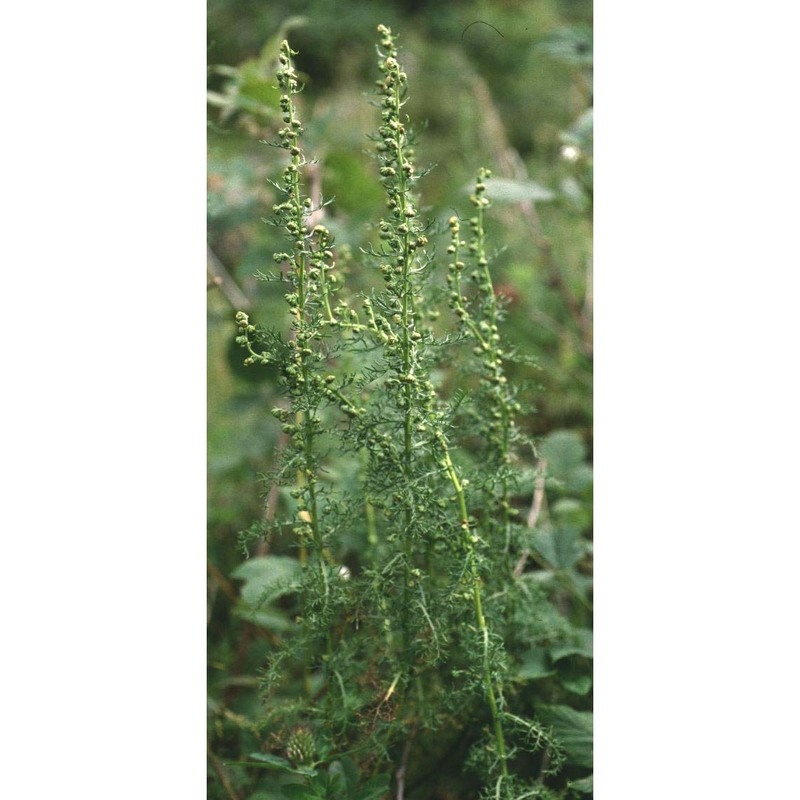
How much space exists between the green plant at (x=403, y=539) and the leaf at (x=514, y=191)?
0.98 ft

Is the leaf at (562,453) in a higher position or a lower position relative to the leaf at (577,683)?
higher

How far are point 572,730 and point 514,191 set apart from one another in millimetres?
656

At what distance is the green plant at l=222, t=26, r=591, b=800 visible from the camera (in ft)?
2.24

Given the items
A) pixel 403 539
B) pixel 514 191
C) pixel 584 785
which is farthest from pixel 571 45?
pixel 584 785

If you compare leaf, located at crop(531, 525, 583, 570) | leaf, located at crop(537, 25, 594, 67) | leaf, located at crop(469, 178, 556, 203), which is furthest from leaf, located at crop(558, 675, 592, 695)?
leaf, located at crop(537, 25, 594, 67)

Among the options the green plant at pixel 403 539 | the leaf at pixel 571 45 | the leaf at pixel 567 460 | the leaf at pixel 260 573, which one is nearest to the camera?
the green plant at pixel 403 539

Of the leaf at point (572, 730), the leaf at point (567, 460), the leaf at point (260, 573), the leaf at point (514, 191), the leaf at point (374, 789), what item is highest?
the leaf at point (514, 191)

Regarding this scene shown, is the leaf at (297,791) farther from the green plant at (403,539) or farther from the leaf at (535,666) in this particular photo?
the leaf at (535,666)

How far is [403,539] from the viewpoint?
75cm

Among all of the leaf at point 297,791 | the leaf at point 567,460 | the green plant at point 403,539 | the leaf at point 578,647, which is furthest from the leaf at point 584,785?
the leaf at point 567,460

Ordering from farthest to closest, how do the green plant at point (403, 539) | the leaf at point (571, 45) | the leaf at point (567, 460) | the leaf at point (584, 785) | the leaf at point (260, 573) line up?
the leaf at point (571, 45)
the leaf at point (567, 460)
the leaf at point (260, 573)
the leaf at point (584, 785)
the green plant at point (403, 539)

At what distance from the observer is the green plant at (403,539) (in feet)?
2.24

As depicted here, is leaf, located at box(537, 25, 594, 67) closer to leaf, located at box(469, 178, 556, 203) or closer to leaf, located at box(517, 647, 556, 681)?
leaf, located at box(469, 178, 556, 203)
